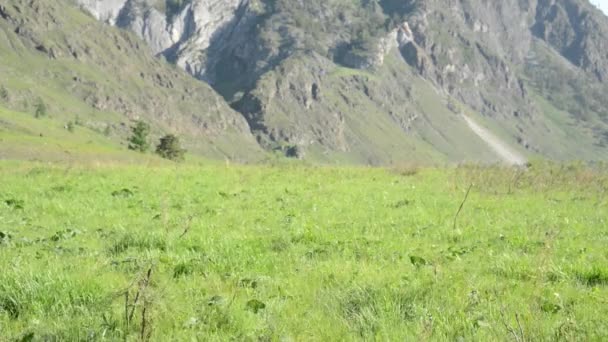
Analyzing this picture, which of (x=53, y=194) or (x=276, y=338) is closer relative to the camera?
(x=276, y=338)

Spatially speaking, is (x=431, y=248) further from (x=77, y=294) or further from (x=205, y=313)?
(x=77, y=294)

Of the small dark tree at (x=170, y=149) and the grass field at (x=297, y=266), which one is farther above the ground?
the grass field at (x=297, y=266)

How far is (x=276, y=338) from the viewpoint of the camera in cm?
574

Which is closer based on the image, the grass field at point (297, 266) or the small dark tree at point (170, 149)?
the grass field at point (297, 266)

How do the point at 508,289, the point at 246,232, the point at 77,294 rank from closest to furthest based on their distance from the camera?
1. the point at 77,294
2. the point at 508,289
3. the point at 246,232

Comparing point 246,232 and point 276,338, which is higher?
point 276,338

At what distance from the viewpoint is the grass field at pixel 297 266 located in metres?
5.95

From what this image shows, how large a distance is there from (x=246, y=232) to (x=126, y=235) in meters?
2.65

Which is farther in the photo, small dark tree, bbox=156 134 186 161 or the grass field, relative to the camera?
small dark tree, bbox=156 134 186 161

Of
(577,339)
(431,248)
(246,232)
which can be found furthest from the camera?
(246,232)

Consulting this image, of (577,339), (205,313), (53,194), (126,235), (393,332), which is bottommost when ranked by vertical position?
(53,194)

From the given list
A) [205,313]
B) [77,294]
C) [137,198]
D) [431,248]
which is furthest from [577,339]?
[137,198]

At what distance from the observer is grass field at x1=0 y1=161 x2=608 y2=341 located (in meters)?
5.95

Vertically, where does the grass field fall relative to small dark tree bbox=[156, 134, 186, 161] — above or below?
above
